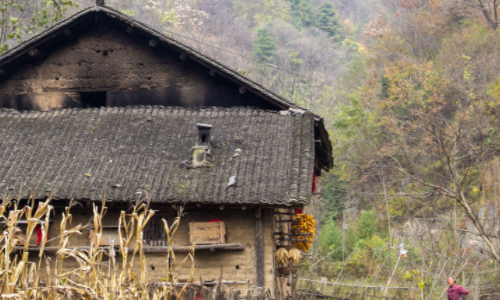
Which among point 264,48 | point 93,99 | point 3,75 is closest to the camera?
point 3,75

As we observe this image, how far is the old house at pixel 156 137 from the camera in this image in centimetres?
1005

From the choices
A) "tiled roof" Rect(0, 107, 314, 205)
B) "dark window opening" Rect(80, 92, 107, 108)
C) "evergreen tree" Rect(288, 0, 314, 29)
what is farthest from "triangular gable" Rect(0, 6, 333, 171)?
"evergreen tree" Rect(288, 0, 314, 29)

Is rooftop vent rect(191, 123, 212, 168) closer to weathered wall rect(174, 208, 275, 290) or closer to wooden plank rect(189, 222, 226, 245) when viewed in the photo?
weathered wall rect(174, 208, 275, 290)

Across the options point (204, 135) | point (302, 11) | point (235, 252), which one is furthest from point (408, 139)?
point (302, 11)

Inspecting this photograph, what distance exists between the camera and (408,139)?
27594mm

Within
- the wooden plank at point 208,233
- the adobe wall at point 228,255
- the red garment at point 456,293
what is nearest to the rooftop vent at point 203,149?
the adobe wall at point 228,255

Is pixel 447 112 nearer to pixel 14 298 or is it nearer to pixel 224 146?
pixel 224 146

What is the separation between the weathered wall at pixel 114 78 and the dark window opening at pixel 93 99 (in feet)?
0.83

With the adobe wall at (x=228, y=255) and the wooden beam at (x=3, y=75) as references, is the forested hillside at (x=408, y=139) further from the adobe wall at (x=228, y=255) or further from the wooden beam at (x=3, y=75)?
the adobe wall at (x=228, y=255)

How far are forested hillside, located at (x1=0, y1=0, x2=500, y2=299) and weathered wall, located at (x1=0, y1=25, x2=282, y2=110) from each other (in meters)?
3.94

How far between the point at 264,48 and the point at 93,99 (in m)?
33.1

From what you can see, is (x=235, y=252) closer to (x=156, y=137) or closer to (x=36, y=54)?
(x=156, y=137)

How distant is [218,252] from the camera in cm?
1024

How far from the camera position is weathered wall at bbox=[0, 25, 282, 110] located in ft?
41.5
